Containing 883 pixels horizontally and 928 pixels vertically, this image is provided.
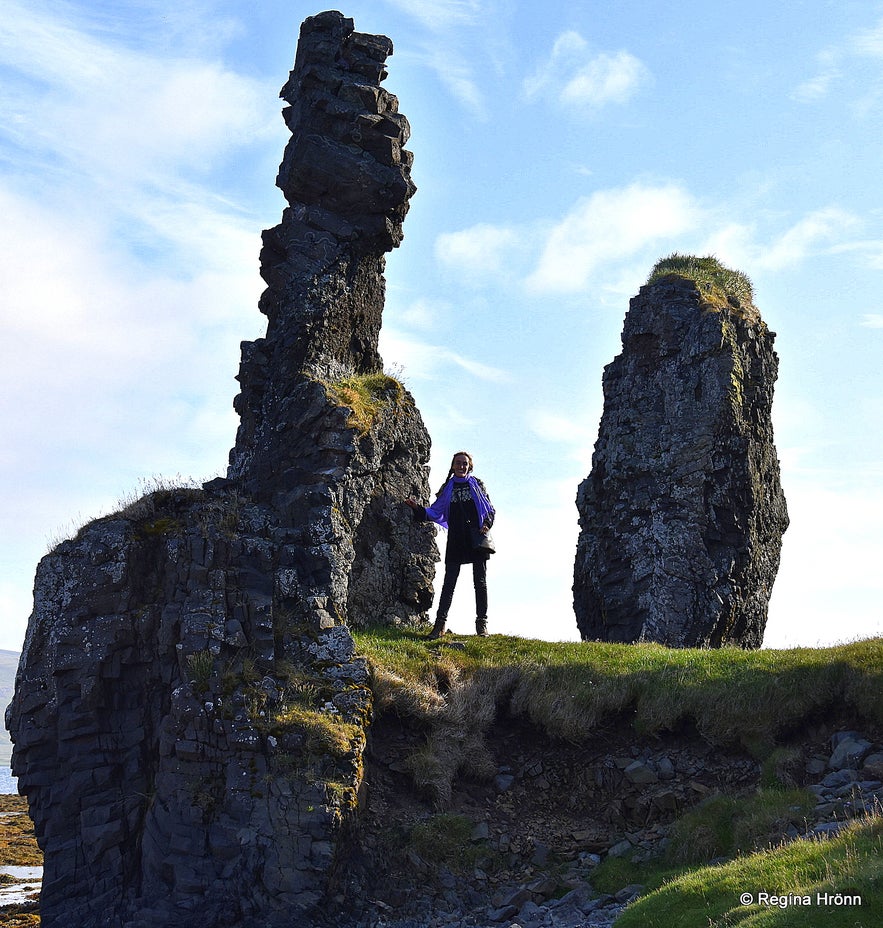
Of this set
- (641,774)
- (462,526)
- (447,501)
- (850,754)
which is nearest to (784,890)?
(850,754)

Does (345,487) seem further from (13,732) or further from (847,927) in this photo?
(847,927)

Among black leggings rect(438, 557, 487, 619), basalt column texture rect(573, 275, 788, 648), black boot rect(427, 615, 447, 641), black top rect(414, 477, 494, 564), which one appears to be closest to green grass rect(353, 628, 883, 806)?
black boot rect(427, 615, 447, 641)

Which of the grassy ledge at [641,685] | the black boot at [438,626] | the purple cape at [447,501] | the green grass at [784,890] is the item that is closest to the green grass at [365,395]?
the purple cape at [447,501]

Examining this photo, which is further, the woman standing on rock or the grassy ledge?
the woman standing on rock

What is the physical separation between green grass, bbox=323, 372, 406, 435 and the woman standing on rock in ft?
7.50

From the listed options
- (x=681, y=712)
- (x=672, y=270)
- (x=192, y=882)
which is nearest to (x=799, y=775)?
(x=681, y=712)

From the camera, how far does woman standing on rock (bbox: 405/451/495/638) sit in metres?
22.4

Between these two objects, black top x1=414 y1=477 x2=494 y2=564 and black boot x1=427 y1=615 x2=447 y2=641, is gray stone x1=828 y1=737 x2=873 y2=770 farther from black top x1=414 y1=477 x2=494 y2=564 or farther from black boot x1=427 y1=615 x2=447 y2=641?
black boot x1=427 y1=615 x2=447 y2=641

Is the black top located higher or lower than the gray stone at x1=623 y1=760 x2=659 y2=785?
higher

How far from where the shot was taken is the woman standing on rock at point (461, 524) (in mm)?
22422

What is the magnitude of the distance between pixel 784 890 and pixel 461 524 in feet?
39.0

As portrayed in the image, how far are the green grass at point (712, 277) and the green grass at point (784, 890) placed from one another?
21.0 meters

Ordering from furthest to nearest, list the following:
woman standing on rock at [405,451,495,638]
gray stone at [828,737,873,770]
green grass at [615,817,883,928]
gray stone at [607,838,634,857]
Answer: woman standing on rock at [405,451,495,638] < gray stone at [607,838,634,857] < gray stone at [828,737,873,770] < green grass at [615,817,883,928]

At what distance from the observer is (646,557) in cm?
2902
